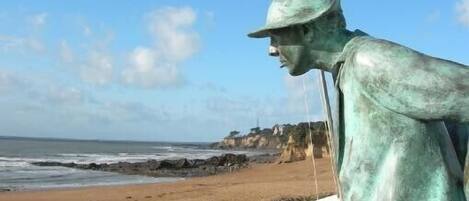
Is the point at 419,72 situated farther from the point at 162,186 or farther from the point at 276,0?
the point at 162,186

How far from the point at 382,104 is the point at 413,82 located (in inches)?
4.3

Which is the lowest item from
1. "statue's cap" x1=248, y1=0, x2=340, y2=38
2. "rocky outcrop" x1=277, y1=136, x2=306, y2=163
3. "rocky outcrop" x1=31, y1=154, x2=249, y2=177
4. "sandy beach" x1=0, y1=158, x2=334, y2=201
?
"sandy beach" x1=0, y1=158, x2=334, y2=201

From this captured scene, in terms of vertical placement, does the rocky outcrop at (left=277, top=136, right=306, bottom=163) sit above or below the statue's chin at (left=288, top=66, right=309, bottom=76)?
above

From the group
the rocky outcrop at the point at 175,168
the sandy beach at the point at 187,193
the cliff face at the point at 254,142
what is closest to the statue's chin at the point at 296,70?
the sandy beach at the point at 187,193

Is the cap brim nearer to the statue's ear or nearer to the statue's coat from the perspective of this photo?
the statue's ear

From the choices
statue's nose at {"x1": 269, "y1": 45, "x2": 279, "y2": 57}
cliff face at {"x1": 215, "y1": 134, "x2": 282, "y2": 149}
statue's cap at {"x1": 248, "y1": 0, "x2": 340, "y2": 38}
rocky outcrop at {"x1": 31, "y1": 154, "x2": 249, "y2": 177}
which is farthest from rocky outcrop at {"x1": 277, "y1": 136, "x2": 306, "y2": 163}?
cliff face at {"x1": 215, "y1": 134, "x2": 282, "y2": 149}

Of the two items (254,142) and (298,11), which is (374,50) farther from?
(254,142)

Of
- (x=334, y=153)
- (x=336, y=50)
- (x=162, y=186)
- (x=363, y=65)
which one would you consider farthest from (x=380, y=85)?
(x=162, y=186)

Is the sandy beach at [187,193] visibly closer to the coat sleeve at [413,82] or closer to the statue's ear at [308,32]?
the statue's ear at [308,32]

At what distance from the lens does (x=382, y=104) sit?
6.05 ft

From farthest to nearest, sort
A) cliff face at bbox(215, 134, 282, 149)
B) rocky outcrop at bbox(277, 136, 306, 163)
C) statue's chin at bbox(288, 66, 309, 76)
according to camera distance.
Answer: cliff face at bbox(215, 134, 282, 149) < rocky outcrop at bbox(277, 136, 306, 163) < statue's chin at bbox(288, 66, 309, 76)

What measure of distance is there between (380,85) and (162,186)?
3108 cm

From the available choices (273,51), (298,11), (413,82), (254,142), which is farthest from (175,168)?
(254,142)

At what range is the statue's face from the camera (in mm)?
1972
